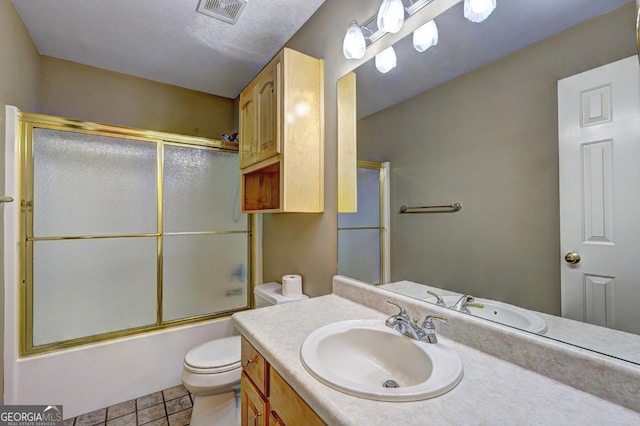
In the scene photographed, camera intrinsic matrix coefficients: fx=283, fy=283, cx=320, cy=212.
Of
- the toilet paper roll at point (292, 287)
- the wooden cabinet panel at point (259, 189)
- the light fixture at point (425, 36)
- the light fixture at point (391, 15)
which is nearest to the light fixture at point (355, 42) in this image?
the light fixture at point (391, 15)

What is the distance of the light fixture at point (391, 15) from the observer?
1158 mm

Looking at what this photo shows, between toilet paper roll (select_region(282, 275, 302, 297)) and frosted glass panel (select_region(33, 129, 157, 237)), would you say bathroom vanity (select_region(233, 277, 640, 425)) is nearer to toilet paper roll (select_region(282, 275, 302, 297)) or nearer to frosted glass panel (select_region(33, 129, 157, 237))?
toilet paper roll (select_region(282, 275, 302, 297))

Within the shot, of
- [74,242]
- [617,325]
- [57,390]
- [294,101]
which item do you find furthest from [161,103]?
[617,325]

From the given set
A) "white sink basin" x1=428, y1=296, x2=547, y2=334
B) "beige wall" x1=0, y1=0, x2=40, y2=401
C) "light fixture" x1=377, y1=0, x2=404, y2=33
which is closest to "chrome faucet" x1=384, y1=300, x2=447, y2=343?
"white sink basin" x1=428, y1=296, x2=547, y2=334

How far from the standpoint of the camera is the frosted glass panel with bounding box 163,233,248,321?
219cm

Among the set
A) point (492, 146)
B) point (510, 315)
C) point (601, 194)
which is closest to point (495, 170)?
point (492, 146)

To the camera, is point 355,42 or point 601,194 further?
point 355,42

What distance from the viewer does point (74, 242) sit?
73.1 inches

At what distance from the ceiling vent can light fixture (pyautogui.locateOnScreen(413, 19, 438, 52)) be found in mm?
1074

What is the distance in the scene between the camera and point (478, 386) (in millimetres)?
685

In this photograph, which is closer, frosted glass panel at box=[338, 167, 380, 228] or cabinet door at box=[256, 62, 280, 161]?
frosted glass panel at box=[338, 167, 380, 228]

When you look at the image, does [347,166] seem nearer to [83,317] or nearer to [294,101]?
[294,101]

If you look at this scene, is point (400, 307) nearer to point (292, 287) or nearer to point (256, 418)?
point (256, 418)

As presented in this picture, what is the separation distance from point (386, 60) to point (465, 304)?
1.08 m
